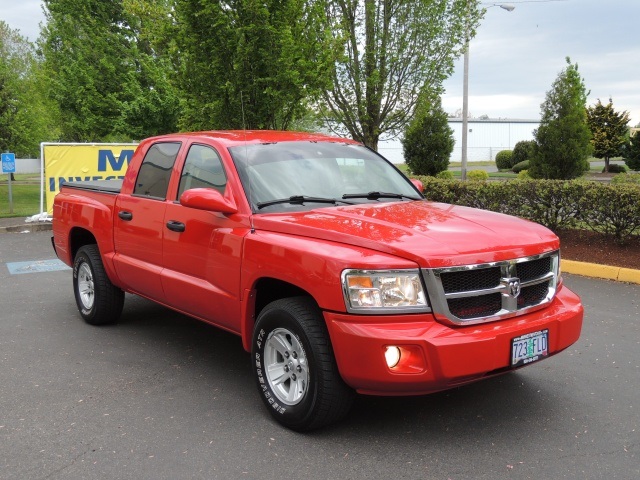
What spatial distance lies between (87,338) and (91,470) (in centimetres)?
275

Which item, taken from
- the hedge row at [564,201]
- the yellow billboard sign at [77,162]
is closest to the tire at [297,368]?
the hedge row at [564,201]

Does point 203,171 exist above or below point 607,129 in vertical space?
below

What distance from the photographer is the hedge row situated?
905 cm

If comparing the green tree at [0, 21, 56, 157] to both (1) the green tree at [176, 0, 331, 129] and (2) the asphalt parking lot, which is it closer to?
(1) the green tree at [176, 0, 331, 129]

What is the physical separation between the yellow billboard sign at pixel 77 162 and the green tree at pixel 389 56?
18.3ft

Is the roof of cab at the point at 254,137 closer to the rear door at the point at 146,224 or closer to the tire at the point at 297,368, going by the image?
the rear door at the point at 146,224

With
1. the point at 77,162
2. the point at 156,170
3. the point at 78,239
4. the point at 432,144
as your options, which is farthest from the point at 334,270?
the point at 432,144

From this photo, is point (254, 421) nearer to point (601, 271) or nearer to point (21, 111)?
point (601, 271)

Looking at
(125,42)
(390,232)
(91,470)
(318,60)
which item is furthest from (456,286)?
Answer: (125,42)

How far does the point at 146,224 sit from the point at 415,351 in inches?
113

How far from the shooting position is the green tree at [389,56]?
13573 millimetres

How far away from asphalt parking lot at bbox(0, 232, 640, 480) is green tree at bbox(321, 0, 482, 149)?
8.99m

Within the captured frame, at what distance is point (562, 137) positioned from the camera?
21734mm

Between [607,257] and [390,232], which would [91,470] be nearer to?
[390,232]
